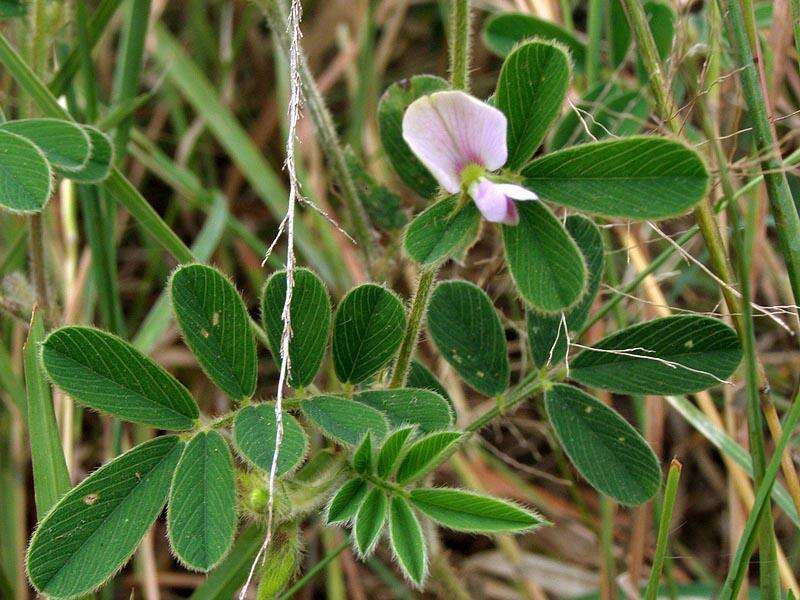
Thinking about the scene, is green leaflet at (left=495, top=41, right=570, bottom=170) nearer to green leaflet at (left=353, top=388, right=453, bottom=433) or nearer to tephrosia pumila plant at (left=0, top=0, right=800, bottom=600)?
tephrosia pumila plant at (left=0, top=0, right=800, bottom=600)

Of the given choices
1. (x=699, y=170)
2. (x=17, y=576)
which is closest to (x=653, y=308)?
(x=699, y=170)

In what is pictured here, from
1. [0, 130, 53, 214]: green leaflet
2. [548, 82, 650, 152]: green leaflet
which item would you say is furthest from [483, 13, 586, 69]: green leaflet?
[0, 130, 53, 214]: green leaflet

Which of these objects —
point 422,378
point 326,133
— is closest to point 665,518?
point 422,378

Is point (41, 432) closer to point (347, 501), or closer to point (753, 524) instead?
point (347, 501)

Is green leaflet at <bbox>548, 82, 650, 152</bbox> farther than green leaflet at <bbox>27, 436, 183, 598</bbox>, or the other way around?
green leaflet at <bbox>548, 82, 650, 152</bbox>

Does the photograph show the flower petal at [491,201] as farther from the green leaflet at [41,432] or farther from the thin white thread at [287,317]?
the green leaflet at [41,432]

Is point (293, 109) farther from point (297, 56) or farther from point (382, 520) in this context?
point (382, 520)

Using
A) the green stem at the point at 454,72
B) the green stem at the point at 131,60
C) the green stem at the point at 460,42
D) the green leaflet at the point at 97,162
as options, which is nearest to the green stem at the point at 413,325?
the green stem at the point at 454,72
